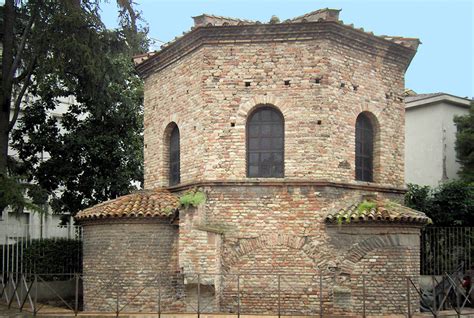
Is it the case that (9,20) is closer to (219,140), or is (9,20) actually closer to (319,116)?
(219,140)

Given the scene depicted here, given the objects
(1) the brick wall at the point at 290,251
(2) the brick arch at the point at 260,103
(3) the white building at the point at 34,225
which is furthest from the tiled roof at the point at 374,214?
(3) the white building at the point at 34,225

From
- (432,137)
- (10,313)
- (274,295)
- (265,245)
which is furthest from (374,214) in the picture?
(432,137)

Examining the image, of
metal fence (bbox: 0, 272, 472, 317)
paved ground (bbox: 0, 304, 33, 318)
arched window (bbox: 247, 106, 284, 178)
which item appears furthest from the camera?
arched window (bbox: 247, 106, 284, 178)

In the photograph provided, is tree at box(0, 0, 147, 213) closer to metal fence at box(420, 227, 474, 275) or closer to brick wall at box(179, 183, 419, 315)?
brick wall at box(179, 183, 419, 315)

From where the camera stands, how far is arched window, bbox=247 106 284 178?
1619cm

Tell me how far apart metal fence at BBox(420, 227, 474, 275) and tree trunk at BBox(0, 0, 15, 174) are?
14.4 metres

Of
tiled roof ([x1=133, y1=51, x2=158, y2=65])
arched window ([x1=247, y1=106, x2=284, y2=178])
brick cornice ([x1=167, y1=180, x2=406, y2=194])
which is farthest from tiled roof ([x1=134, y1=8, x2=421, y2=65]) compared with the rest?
brick cornice ([x1=167, y1=180, x2=406, y2=194])

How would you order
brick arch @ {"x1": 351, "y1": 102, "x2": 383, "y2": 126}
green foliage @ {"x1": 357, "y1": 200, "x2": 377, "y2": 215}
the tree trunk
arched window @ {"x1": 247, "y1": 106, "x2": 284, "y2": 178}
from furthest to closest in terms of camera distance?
the tree trunk < brick arch @ {"x1": 351, "y1": 102, "x2": 383, "y2": 126} < arched window @ {"x1": 247, "y1": 106, "x2": 284, "y2": 178} < green foliage @ {"x1": 357, "y1": 200, "x2": 377, "y2": 215}

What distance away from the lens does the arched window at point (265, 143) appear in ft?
53.1

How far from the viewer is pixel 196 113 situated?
16656mm

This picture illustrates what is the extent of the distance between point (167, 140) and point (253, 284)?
5.51 m

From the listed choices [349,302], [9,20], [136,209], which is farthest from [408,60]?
[9,20]

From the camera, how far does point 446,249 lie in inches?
790

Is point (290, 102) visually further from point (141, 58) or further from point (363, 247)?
point (141, 58)
